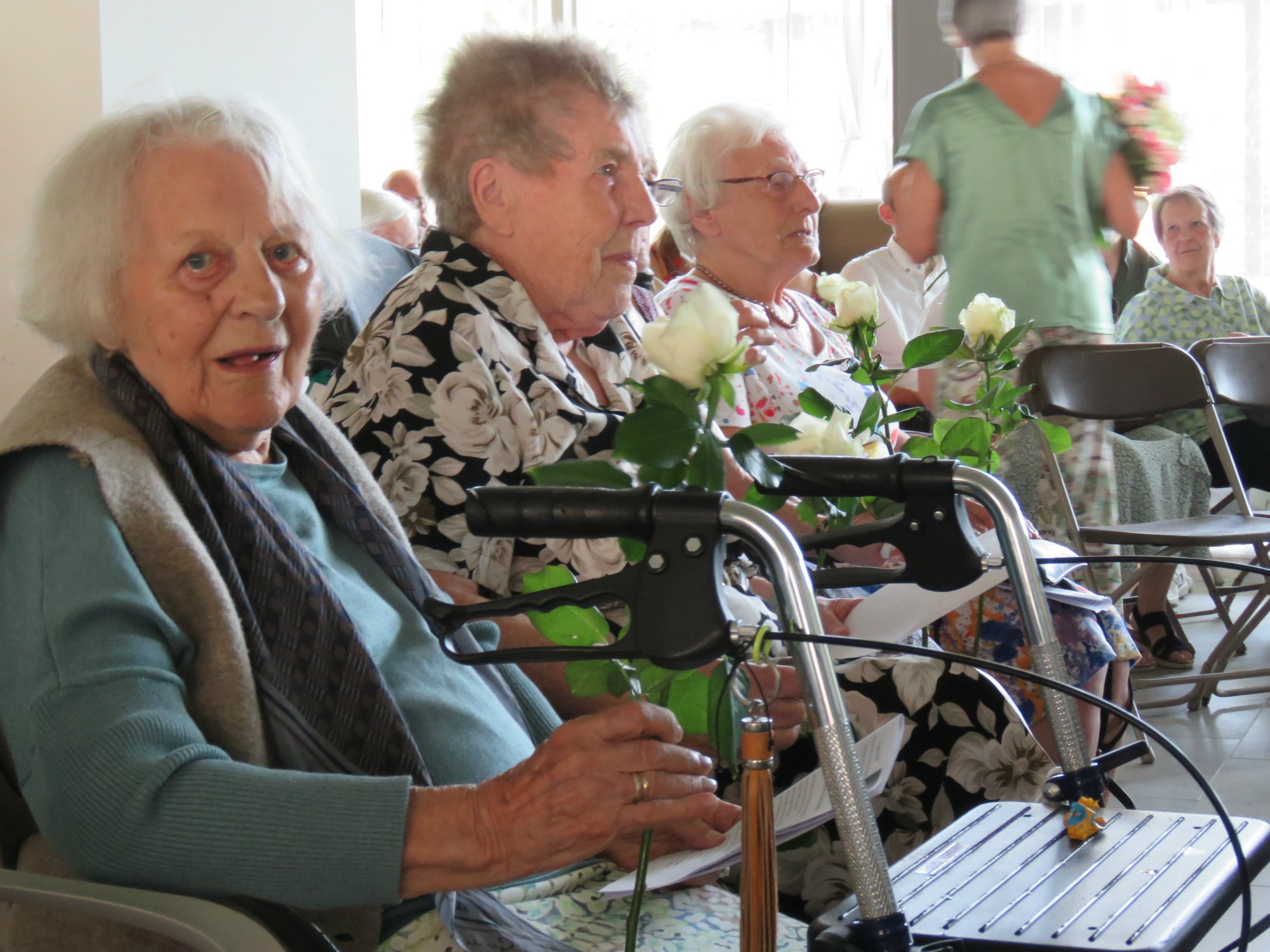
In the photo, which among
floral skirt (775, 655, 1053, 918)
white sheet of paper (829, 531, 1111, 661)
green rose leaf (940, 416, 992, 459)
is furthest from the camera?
green rose leaf (940, 416, 992, 459)

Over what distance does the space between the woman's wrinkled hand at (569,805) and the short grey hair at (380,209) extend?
295cm

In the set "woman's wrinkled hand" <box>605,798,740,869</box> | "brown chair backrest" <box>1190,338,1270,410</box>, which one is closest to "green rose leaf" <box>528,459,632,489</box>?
"woman's wrinkled hand" <box>605,798,740,869</box>

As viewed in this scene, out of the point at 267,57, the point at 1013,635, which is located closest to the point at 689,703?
the point at 1013,635

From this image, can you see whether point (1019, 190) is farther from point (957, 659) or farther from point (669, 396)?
point (957, 659)

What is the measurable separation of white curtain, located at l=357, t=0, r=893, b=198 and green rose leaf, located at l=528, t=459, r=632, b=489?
500 centimetres

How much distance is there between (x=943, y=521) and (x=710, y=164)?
161cm

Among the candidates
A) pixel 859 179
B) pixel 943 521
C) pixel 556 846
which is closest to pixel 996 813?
pixel 943 521

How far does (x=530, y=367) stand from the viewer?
5.29ft

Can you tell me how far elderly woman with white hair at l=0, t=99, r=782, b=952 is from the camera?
0.93 metres

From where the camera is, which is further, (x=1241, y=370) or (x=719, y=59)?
(x=719, y=59)

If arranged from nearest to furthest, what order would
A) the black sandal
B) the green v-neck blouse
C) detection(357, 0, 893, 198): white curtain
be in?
1. the green v-neck blouse
2. the black sandal
3. detection(357, 0, 893, 198): white curtain

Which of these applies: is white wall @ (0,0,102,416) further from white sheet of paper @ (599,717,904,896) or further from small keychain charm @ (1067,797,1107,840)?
small keychain charm @ (1067,797,1107,840)

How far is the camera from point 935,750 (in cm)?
151

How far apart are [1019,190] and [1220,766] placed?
135 cm
